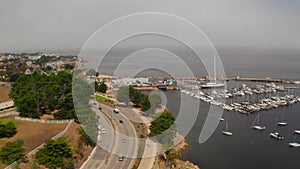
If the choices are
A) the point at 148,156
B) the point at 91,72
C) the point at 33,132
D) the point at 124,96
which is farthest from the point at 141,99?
the point at 91,72

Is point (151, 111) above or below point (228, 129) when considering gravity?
above

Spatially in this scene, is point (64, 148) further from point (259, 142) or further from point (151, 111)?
point (259, 142)

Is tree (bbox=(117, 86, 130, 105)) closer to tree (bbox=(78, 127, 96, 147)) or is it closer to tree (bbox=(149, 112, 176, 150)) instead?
tree (bbox=(149, 112, 176, 150))

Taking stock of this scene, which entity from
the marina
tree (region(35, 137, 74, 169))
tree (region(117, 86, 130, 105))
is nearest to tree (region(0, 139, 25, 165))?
tree (region(35, 137, 74, 169))

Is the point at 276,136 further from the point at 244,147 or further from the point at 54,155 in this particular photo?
the point at 54,155

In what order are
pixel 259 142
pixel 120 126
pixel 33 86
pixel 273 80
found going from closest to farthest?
pixel 120 126 → pixel 259 142 → pixel 33 86 → pixel 273 80

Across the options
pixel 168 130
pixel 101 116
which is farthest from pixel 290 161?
pixel 101 116
